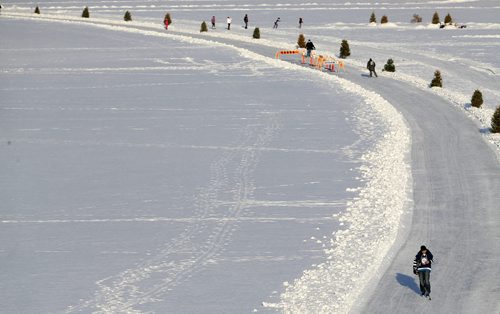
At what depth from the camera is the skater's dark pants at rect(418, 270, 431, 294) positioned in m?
15.9

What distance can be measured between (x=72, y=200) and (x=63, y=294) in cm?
652

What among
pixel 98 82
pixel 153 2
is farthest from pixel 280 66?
pixel 153 2

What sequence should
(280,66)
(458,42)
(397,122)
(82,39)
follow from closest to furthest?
(397,122) → (280,66) → (458,42) → (82,39)

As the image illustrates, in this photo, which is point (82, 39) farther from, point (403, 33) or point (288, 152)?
point (288, 152)

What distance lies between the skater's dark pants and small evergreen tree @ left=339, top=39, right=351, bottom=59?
3558cm

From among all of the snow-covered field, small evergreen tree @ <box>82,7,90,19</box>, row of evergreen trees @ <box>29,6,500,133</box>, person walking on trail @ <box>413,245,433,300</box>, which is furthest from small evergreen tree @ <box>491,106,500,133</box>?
small evergreen tree @ <box>82,7,90,19</box>

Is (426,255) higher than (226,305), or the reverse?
(426,255)

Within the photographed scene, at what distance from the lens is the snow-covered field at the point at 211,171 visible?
1691cm

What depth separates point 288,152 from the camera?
28094 millimetres

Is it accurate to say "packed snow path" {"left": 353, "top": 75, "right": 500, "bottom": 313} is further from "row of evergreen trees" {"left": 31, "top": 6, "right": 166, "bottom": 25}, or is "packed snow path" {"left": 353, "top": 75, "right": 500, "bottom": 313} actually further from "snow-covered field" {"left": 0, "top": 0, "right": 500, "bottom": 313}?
"row of evergreen trees" {"left": 31, "top": 6, "right": 166, "bottom": 25}

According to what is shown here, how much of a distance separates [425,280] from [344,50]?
35.9m

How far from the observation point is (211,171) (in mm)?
25688

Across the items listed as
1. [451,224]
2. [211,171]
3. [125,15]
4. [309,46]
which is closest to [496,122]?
[211,171]

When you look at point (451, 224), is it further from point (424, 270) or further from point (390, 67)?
point (390, 67)
